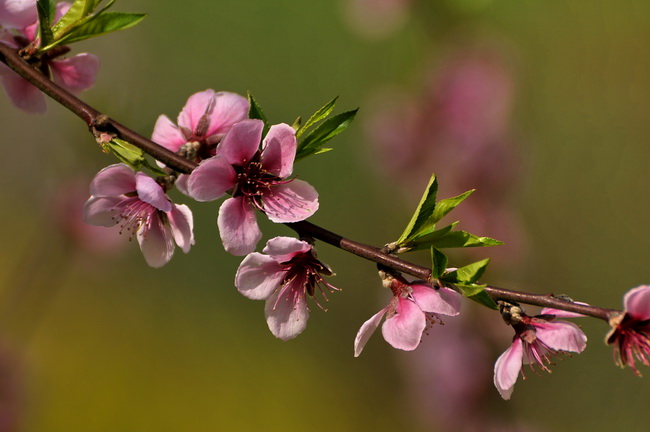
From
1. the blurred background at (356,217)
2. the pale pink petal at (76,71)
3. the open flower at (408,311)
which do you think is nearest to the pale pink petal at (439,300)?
the open flower at (408,311)

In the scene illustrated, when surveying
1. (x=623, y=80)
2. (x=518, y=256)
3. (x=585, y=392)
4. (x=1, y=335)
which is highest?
(x=1, y=335)

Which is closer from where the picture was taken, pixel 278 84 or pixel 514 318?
pixel 514 318

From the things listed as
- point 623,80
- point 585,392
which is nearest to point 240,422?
point 585,392

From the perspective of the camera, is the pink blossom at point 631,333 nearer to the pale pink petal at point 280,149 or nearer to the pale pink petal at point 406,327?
the pale pink petal at point 406,327

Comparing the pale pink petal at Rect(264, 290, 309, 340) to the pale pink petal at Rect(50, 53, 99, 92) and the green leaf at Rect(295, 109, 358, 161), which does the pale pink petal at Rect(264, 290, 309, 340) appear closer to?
the green leaf at Rect(295, 109, 358, 161)

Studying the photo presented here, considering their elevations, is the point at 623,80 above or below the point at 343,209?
below

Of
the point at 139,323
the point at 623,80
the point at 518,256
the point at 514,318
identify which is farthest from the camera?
the point at 623,80

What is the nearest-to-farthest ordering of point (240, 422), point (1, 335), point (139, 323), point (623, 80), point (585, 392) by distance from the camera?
point (1, 335) → point (585, 392) → point (240, 422) → point (139, 323) → point (623, 80)

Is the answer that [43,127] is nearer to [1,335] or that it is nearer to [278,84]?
[278,84]
